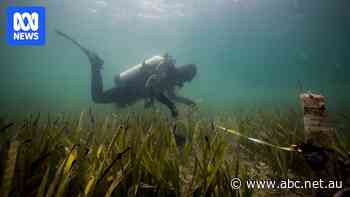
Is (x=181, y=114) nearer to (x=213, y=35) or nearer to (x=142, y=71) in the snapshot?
(x=142, y=71)

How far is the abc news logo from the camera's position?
8.36 m

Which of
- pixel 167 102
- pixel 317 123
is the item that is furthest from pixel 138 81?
pixel 317 123

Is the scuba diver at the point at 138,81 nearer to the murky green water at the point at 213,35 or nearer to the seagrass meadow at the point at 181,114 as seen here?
the seagrass meadow at the point at 181,114

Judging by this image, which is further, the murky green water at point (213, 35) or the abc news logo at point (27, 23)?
the murky green water at point (213, 35)

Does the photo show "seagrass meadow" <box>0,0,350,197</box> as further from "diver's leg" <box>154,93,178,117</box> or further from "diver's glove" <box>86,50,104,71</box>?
"diver's leg" <box>154,93,178,117</box>

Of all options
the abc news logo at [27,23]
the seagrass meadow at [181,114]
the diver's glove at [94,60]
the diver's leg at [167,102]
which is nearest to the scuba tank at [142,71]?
the seagrass meadow at [181,114]

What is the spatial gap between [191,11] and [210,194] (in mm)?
24007

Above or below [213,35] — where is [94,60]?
below

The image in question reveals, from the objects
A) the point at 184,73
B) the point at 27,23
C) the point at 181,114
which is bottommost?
the point at 181,114

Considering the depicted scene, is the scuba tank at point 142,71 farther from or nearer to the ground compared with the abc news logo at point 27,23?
nearer to the ground

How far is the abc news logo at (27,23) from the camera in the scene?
836 centimetres

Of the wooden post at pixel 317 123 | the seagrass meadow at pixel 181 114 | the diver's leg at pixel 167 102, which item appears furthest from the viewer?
the diver's leg at pixel 167 102

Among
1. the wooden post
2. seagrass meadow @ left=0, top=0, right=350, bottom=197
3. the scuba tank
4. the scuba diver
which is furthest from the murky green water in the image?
the wooden post

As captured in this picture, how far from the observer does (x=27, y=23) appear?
867 cm
